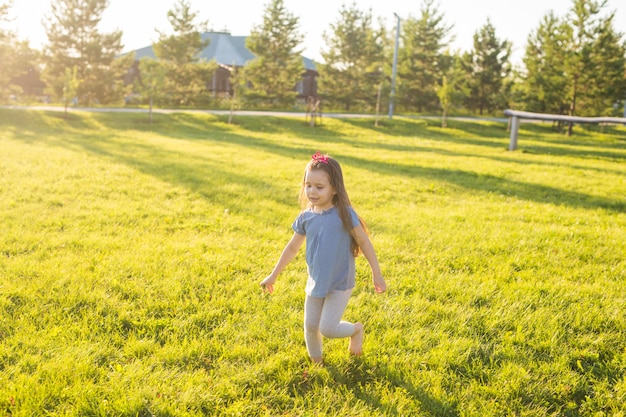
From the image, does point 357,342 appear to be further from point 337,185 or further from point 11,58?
point 11,58

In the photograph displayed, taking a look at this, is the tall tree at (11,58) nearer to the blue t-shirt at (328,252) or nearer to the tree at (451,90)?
the tree at (451,90)

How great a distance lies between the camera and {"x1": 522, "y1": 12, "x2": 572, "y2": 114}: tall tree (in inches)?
1224

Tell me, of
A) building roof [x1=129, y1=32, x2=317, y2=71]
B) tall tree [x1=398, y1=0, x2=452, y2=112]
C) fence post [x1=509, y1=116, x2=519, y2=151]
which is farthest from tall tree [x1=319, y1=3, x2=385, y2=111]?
fence post [x1=509, y1=116, x2=519, y2=151]

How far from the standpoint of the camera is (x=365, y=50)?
37875 millimetres

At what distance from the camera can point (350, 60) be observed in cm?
3806

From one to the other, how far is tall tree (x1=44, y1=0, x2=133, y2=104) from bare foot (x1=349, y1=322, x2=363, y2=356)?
33218 millimetres

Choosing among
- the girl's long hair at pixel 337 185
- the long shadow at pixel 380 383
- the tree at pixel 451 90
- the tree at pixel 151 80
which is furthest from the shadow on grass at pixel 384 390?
the tree at pixel 451 90

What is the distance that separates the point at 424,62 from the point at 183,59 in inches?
735

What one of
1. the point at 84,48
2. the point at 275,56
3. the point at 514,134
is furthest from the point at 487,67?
the point at 84,48

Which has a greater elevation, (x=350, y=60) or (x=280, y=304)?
(x=350, y=60)

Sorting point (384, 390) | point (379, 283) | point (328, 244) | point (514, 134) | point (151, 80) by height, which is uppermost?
point (151, 80)

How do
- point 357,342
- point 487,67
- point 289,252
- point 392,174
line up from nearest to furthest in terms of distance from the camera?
point 289,252 → point 357,342 → point 392,174 → point 487,67

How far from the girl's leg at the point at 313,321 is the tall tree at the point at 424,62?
35.4 m

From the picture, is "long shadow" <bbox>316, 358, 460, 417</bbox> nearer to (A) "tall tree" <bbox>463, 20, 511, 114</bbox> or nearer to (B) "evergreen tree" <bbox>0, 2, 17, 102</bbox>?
(B) "evergreen tree" <bbox>0, 2, 17, 102</bbox>
